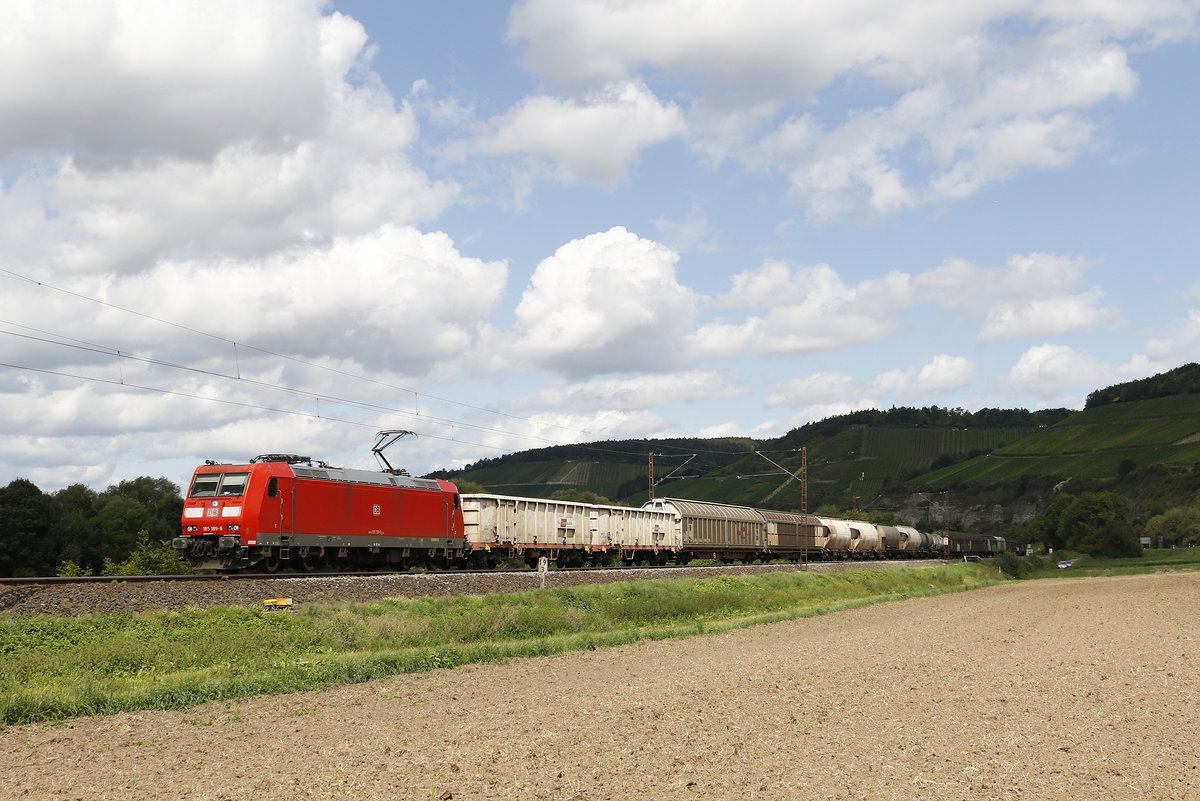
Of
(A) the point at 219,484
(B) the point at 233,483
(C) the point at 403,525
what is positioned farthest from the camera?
(C) the point at 403,525

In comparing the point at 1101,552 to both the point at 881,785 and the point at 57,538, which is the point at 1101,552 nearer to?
the point at 57,538

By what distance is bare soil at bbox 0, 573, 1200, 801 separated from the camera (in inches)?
477

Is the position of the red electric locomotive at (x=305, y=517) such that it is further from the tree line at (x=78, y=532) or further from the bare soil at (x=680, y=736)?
the tree line at (x=78, y=532)

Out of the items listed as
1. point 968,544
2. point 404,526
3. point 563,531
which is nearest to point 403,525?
point 404,526

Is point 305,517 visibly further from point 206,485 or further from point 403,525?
point 403,525

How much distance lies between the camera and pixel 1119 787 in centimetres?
1208

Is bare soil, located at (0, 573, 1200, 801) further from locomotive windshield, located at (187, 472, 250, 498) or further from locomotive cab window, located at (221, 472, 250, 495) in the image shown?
locomotive windshield, located at (187, 472, 250, 498)

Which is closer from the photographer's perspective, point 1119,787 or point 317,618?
point 1119,787

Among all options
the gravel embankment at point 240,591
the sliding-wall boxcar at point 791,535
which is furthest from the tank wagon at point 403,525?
the gravel embankment at point 240,591

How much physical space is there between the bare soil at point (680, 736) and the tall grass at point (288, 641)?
972 millimetres

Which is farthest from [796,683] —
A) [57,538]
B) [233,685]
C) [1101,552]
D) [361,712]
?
[1101,552]

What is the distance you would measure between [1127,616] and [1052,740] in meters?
27.8

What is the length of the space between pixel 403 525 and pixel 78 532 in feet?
196

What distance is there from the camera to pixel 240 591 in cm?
2834
